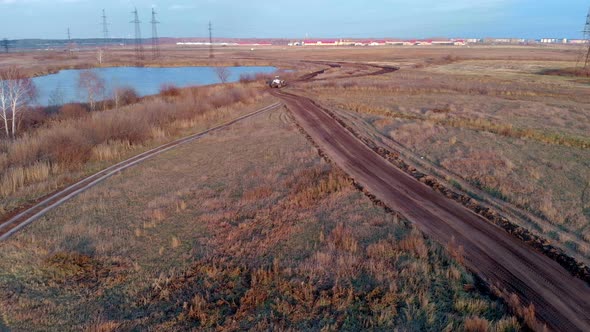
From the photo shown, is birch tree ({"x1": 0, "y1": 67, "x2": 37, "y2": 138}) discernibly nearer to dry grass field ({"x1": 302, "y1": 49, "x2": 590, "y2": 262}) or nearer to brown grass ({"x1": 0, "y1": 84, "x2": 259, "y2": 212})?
brown grass ({"x1": 0, "y1": 84, "x2": 259, "y2": 212})

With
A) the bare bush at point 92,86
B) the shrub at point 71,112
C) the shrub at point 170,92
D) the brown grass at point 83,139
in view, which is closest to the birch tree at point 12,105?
the brown grass at point 83,139

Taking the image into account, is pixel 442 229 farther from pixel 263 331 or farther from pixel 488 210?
pixel 263 331

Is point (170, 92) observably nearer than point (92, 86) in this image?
No

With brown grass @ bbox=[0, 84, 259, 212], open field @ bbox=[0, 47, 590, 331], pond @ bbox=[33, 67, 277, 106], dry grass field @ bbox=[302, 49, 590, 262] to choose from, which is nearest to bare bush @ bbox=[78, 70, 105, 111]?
pond @ bbox=[33, 67, 277, 106]

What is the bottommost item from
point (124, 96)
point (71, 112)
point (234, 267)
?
point (234, 267)

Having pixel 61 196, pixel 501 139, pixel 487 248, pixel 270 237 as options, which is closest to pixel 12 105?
pixel 61 196

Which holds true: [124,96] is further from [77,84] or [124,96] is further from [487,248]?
[487,248]

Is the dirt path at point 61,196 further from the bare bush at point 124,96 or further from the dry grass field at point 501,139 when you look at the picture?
the bare bush at point 124,96

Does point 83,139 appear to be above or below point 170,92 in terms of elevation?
below
